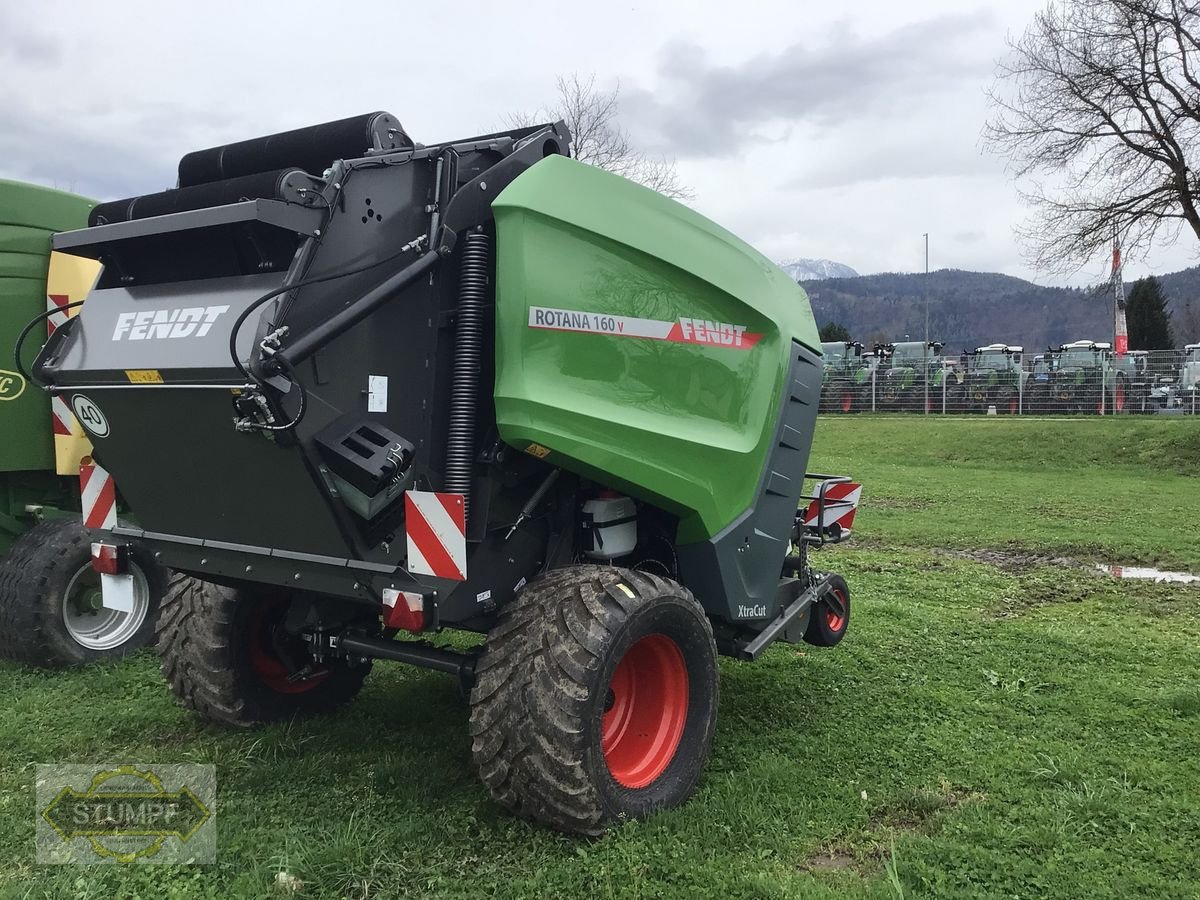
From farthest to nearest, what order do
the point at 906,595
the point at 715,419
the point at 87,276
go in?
the point at 906,595 < the point at 87,276 < the point at 715,419

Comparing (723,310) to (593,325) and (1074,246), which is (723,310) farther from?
(1074,246)

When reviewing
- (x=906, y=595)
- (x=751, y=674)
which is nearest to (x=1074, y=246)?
(x=906, y=595)

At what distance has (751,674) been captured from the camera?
5301mm

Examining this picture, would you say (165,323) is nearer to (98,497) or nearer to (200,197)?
(200,197)

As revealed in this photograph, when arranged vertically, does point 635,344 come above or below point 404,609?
above

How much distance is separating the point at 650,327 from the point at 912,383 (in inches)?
1033

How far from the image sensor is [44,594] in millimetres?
5305

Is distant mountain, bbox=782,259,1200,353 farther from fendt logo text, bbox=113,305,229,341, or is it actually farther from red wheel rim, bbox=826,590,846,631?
fendt logo text, bbox=113,305,229,341

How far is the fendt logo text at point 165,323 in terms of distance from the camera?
308 cm

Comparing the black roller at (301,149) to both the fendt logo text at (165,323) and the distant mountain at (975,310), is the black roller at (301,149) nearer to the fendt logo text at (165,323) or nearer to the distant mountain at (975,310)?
the fendt logo text at (165,323)

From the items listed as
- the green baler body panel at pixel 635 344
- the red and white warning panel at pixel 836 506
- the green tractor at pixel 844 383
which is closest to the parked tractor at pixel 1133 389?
the green tractor at pixel 844 383

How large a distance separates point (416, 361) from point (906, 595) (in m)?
5.19

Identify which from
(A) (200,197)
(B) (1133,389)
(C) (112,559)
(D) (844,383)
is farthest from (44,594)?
(B) (1133,389)

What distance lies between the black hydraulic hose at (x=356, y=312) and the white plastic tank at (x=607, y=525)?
1190 millimetres
